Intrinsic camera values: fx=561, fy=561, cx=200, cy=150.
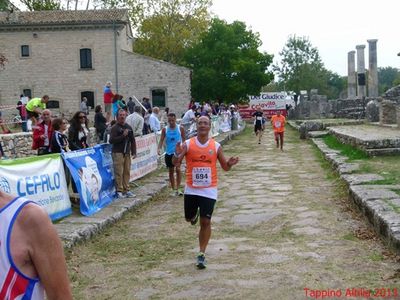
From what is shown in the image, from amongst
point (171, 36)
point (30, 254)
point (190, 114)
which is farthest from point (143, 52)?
point (30, 254)

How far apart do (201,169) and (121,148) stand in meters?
4.54

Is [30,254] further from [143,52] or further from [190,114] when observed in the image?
[143,52]

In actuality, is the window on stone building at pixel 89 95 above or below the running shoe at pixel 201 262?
above

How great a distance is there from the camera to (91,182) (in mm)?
9484

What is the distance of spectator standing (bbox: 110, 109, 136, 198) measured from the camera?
35.3 ft

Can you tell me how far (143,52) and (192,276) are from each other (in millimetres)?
47520

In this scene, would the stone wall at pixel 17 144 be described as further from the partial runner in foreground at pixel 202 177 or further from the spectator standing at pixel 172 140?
the partial runner in foreground at pixel 202 177

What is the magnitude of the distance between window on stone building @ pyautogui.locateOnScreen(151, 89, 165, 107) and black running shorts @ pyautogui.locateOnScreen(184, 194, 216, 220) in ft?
117

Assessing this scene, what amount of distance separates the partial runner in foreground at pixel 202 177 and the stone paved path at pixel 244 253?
467 millimetres

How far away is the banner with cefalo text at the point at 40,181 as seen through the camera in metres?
7.21

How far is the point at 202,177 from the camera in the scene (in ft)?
21.5

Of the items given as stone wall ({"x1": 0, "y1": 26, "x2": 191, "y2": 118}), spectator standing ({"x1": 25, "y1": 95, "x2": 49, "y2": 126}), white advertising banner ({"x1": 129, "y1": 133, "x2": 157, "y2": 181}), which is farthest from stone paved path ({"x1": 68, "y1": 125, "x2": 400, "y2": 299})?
stone wall ({"x1": 0, "y1": 26, "x2": 191, "y2": 118})

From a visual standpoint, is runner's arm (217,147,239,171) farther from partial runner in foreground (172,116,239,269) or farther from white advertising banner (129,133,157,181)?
white advertising banner (129,133,157,181)

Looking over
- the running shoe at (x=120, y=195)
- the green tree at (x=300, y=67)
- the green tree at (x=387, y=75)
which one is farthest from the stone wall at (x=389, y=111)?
the green tree at (x=387, y=75)
